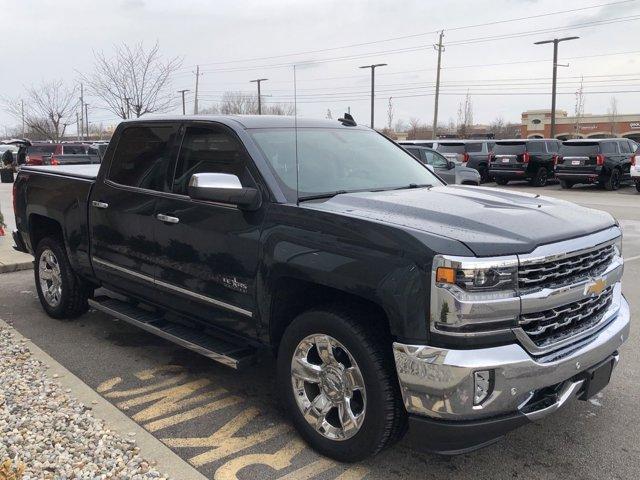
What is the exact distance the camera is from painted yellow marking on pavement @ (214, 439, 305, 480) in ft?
10.5

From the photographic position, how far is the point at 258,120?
4262 millimetres

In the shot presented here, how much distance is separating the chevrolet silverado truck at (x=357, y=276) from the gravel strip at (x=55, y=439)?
0.78m

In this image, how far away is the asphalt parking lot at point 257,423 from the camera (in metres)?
3.26

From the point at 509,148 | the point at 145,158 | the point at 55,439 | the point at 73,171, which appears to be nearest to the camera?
the point at 55,439

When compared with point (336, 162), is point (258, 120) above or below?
above

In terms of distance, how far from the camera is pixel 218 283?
384 cm

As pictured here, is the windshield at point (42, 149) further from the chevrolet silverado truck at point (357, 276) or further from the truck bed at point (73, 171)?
the chevrolet silverado truck at point (357, 276)

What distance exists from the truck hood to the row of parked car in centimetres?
1593

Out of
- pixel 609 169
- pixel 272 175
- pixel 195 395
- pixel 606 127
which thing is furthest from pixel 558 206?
pixel 606 127

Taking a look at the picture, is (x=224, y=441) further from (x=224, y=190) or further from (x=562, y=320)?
(x=562, y=320)

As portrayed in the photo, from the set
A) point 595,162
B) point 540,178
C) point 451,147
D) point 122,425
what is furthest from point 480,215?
point 451,147

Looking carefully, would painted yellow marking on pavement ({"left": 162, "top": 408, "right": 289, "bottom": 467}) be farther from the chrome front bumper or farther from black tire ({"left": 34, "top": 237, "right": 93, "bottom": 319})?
black tire ({"left": 34, "top": 237, "right": 93, "bottom": 319})

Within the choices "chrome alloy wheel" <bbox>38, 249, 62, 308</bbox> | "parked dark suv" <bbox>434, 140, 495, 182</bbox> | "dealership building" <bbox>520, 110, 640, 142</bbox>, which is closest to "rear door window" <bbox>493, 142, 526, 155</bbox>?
"parked dark suv" <bbox>434, 140, 495, 182</bbox>

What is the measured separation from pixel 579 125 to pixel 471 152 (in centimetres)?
5454
